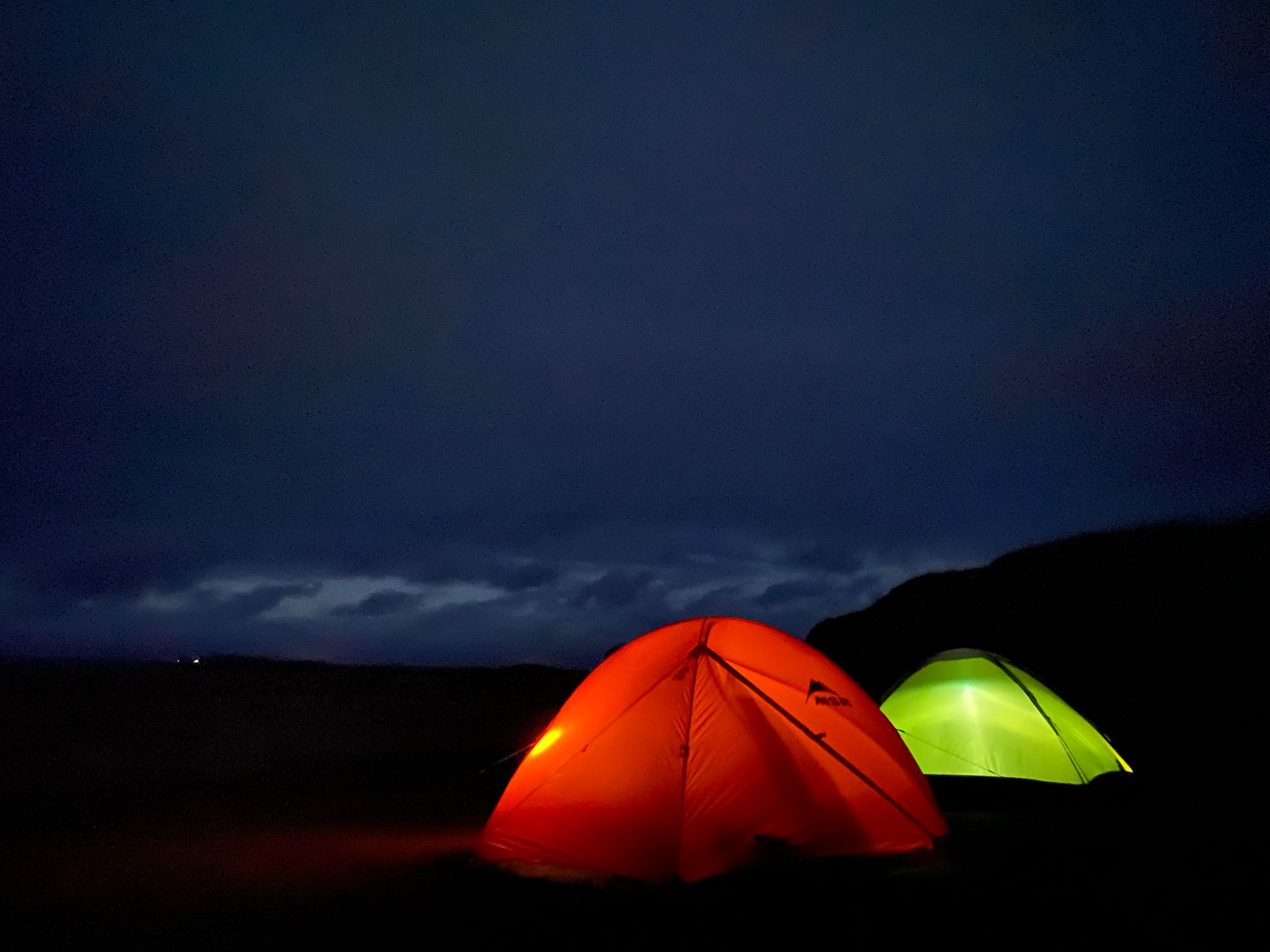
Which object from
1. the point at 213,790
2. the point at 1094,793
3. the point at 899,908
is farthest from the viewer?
the point at 213,790

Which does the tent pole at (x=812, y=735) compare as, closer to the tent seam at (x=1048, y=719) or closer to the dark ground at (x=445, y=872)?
the dark ground at (x=445, y=872)

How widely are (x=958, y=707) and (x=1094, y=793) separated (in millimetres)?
1824

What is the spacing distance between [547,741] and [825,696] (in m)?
2.64

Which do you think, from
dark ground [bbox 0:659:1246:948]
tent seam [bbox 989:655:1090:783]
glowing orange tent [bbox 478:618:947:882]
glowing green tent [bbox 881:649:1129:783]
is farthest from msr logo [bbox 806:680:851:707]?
tent seam [bbox 989:655:1090:783]

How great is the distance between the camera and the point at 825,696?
313 inches

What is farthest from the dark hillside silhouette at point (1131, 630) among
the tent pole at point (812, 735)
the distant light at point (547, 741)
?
the distant light at point (547, 741)

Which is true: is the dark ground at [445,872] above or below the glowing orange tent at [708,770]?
below

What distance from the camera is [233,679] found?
33.8 metres

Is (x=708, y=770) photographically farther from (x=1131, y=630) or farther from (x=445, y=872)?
(x=1131, y=630)

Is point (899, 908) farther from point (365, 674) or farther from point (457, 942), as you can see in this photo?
point (365, 674)

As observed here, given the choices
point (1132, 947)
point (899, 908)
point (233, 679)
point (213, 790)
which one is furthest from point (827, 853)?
point (233, 679)

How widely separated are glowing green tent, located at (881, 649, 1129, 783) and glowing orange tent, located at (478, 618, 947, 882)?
141 inches

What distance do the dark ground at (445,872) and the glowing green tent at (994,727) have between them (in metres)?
0.30

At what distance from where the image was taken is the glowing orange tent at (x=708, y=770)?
687cm
